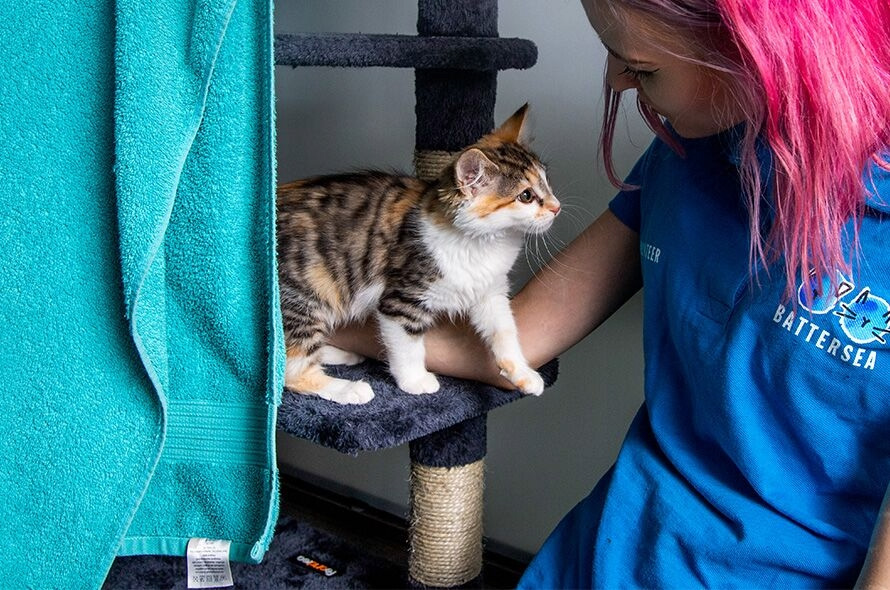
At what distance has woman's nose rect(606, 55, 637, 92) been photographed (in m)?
0.93

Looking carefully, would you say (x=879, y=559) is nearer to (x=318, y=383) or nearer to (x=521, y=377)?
(x=521, y=377)

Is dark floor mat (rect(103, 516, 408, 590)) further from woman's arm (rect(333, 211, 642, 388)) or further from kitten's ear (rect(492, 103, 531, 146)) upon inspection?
kitten's ear (rect(492, 103, 531, 146))

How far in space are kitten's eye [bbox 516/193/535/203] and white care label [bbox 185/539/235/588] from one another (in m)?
0.58

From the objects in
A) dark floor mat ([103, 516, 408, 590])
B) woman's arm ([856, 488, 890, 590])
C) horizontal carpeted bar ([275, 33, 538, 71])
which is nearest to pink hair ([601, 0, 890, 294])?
woman's arm ([856, 488, 890, 590])

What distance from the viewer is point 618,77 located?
0.95 metres

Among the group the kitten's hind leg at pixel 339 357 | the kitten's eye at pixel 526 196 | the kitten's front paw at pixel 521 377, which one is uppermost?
the kitten's eye at pixel 526 196

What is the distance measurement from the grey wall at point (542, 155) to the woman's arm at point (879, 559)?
0.73 m

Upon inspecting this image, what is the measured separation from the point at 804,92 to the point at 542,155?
75 centimetres

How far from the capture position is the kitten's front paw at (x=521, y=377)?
116cm

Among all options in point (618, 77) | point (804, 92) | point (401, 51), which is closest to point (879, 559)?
point (804, 92)

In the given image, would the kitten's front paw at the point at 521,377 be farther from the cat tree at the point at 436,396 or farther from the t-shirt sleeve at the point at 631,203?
the t-shirt sleeve at the point at 631,203

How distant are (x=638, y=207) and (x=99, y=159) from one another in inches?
24.5

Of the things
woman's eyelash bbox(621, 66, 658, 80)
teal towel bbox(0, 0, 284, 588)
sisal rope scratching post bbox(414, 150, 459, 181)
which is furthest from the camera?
sisal rope scratching post bbox(414, 150, 459, 181)

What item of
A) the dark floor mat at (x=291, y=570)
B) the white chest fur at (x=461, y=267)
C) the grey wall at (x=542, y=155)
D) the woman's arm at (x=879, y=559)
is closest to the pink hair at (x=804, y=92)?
the woman's arm at (x=879, y=559)
